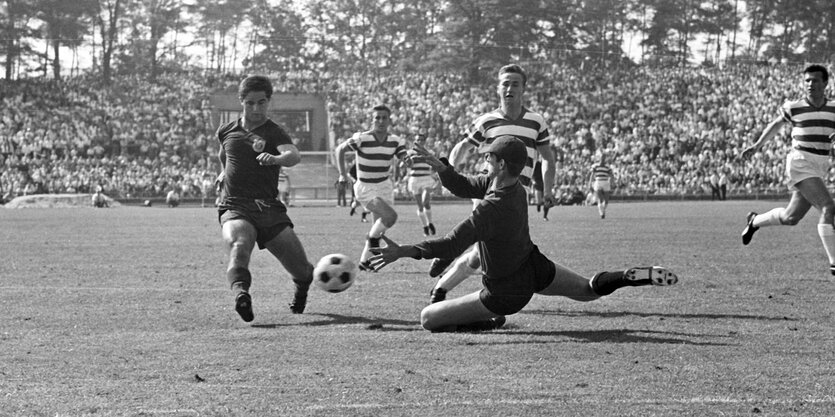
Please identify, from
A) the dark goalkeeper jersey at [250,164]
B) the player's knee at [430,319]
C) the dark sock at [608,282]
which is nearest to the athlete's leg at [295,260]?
the dark goalkeeper jersey at [250,164]

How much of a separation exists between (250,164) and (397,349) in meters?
2.93

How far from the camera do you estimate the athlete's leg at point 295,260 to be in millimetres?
10109

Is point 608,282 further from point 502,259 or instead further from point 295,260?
point 295,260

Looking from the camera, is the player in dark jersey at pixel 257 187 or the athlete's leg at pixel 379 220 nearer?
the player in dark jersey at pixel 257 187

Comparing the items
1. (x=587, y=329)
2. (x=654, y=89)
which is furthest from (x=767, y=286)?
(x=654, y=89)

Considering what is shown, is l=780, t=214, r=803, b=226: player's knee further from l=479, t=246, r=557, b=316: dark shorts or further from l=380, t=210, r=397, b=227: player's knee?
l=479, t=246, r=557, b=316: dark shorts

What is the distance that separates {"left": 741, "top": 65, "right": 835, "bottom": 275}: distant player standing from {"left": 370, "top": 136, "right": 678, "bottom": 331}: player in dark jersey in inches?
218

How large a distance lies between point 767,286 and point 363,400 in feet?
24.5

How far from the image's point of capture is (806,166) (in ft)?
44.0

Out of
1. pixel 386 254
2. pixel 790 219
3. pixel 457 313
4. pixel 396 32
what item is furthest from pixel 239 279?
pixel 396 32

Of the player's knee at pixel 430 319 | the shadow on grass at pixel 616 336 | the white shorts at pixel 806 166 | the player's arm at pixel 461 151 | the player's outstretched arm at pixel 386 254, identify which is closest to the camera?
the player's outstretched arm at pixel 386 254

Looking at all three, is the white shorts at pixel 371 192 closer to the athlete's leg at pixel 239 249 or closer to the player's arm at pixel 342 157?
the player's arm at pixel 342 157

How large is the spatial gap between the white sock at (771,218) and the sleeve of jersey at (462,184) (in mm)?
6376

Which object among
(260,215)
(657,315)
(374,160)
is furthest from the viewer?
(374,160)
